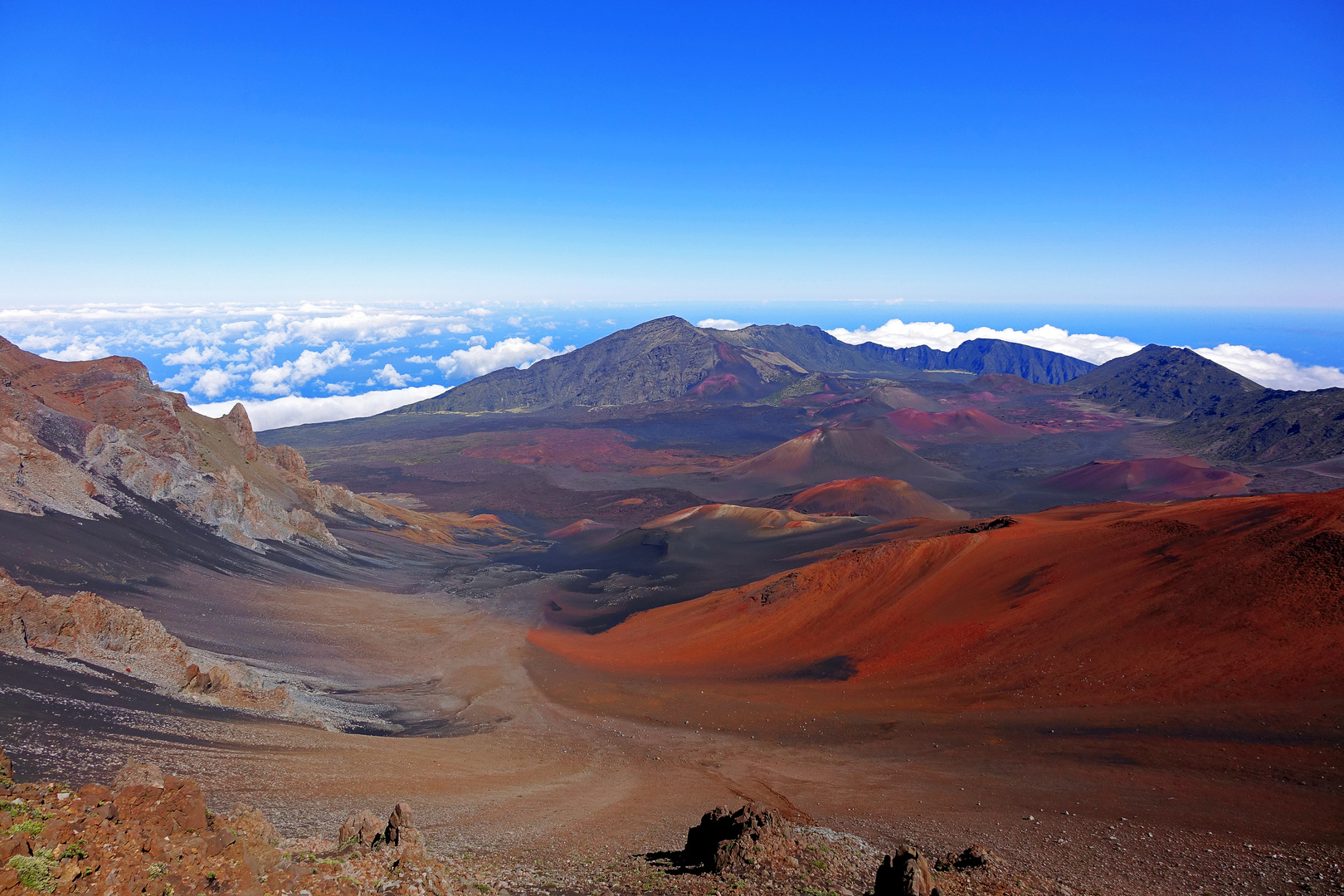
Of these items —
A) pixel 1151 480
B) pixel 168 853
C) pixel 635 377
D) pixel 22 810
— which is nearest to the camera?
pixel 22 810

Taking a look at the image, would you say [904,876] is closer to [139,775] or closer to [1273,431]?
[139,775]

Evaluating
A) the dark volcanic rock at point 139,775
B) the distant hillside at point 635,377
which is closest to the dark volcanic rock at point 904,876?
the dark volcanic rock at point 139,775

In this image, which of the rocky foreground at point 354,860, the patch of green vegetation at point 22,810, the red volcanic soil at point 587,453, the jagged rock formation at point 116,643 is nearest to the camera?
the rocky foreground at point 354,860

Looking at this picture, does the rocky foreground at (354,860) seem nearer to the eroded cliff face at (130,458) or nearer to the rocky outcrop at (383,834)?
the rocky outcrop at (383,834)

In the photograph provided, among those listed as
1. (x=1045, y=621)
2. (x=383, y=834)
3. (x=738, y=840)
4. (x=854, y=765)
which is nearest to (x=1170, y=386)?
(x=1045, y=621)

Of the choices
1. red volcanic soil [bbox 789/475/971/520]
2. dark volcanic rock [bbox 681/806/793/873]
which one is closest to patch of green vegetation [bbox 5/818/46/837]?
dark volcanic rock [bbox 681/806/793/873]

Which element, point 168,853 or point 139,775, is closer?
point 168,853
